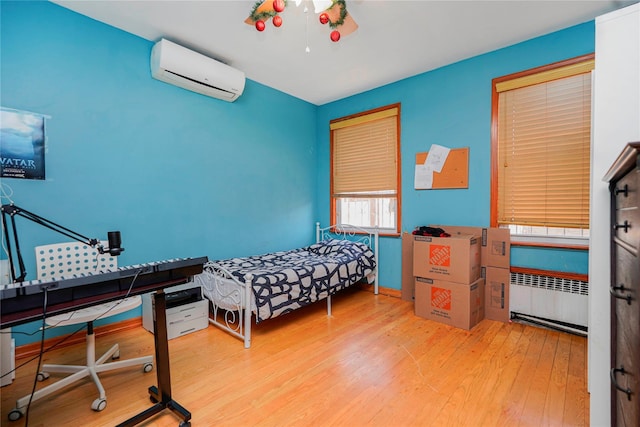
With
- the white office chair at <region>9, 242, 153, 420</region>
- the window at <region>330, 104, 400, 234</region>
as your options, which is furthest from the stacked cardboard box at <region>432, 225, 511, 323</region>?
the white office chair at <region>9, 242, 153, 420</region>

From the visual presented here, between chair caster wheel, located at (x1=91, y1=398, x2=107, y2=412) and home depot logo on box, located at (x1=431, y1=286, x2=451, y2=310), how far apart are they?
2.58 m

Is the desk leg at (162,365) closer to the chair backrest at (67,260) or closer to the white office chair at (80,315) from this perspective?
the white office chair at (80,315)

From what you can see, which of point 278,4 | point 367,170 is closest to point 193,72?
point 278,4

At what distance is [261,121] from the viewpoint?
358 centimetres

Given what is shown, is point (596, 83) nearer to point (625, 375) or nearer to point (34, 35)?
point (625, 375)

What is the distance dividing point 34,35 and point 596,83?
344 cm

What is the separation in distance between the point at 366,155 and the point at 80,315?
325 centimetres

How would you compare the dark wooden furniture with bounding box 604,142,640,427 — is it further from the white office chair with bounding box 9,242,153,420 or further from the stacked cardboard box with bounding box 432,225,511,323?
the white office chair with bounding box 9,242,153,420

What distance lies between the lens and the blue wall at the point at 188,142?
2.15 meters

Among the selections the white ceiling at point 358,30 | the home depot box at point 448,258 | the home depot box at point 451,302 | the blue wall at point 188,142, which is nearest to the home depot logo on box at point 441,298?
the home depot box at point 451,302

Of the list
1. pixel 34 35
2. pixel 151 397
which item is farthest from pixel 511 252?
pixel 34 35

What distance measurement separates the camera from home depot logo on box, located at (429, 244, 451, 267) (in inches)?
105

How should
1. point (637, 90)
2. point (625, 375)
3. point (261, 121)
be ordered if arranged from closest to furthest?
point (625, 375), point (637, 90), point (261, 121)

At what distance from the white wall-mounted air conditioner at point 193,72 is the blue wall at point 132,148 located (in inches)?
4.7
